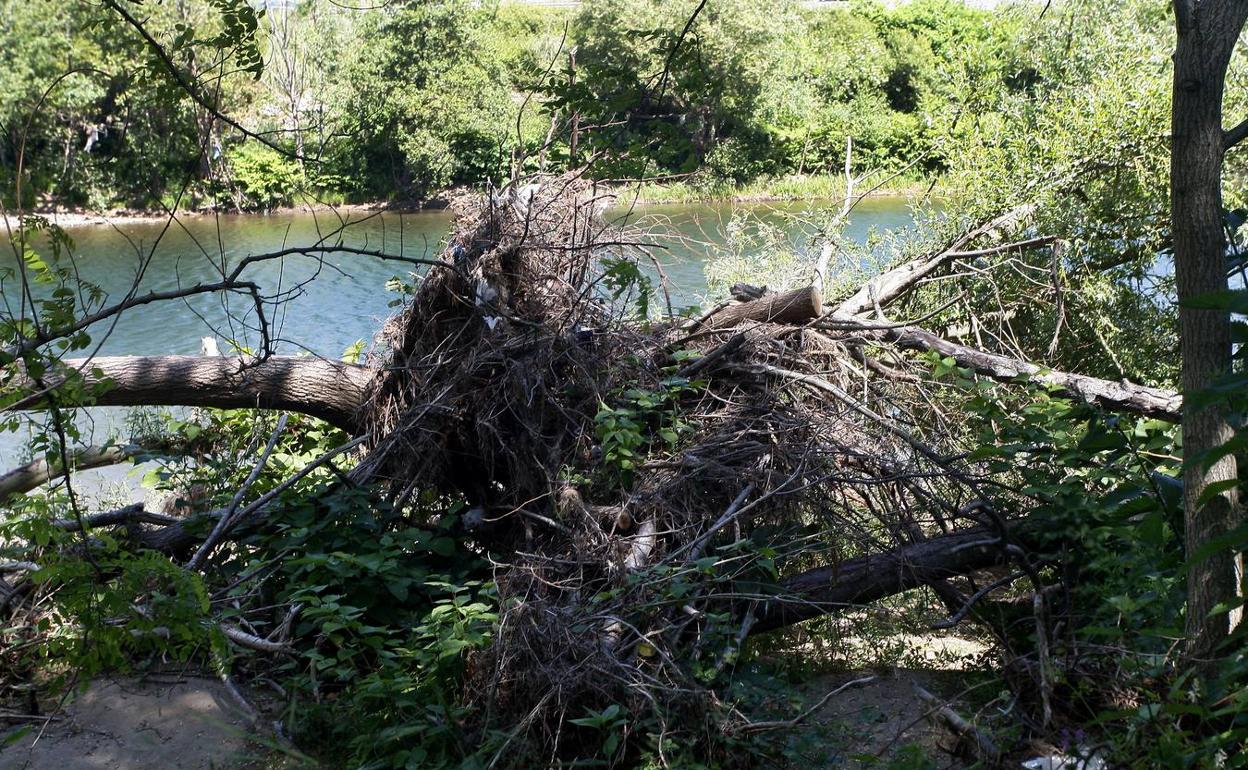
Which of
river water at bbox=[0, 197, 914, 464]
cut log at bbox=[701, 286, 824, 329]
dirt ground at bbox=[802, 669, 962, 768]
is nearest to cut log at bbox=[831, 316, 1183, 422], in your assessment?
cut log at bbox=[701, 286, 824, 329]

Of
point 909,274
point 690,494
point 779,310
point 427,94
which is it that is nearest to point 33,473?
point 690,494

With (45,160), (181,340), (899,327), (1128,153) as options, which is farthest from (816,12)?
(899,327)

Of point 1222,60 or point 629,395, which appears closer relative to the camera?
point 1222,60

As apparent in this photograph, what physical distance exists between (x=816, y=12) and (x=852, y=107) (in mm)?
18575

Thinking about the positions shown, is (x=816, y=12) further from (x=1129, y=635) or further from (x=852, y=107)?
(x=1129, y=635)

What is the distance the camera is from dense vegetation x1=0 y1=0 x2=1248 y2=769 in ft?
9.54

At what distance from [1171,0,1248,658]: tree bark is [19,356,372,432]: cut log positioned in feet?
14.1

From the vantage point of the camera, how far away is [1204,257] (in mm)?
2582

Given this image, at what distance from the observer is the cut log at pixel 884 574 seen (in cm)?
405

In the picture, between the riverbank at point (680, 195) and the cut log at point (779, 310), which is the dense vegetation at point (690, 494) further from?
the riverbank at point (680, 195)

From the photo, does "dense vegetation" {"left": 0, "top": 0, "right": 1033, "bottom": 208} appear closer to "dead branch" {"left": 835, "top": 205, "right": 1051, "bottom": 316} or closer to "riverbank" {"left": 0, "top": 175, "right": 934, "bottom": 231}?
"riverbank" {"left": 0, "top": 175, "right": 934, "bottom": 231}

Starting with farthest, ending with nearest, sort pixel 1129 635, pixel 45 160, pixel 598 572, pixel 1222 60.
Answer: pixel 45 160 < pixel 598 572 < pixel 1129 635 < pixel 1222 60

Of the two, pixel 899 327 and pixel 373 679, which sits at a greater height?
pixel 899 327

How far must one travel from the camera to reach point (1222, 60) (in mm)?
2559
